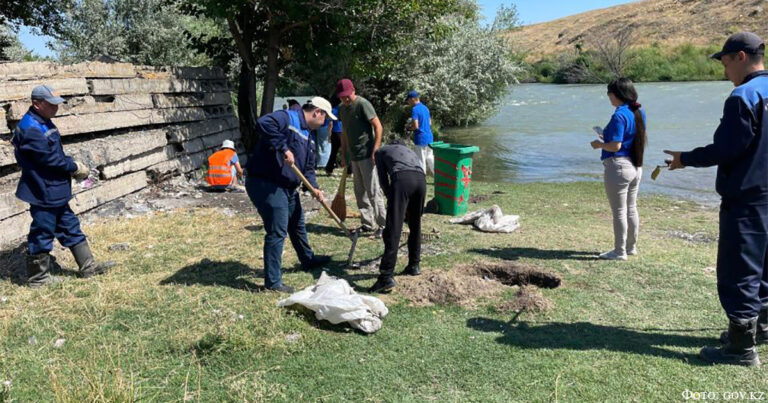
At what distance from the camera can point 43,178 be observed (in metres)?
4.89

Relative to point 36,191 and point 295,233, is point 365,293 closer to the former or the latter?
point 295,233

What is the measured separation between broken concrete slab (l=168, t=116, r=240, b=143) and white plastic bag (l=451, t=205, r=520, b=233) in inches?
215

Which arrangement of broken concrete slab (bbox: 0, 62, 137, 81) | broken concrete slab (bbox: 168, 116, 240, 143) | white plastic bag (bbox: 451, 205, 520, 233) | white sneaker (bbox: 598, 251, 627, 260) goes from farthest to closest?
1. broken concrete slab (bbox: 168, 116, 240, 143)
2. white plastic bag (bbox: 451, 205, 520, 233)
3. broken concrete slab (bbox: 0, 62, 137, 81)
4. white sneaker (bbox: 598, 251, 627, 260)

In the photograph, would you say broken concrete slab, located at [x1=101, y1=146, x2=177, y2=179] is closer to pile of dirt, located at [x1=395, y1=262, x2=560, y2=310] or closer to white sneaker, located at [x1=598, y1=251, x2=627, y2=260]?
pile of dirt, located at [x1=395, y1=262, x2=560, y2=310]

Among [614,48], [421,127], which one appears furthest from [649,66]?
[421,127]

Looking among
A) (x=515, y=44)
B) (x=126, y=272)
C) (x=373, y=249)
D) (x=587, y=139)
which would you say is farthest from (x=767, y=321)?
(x=515, y=44)

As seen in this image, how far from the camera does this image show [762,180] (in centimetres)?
337

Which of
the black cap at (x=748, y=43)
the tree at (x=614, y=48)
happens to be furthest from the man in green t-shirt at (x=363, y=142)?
the tree at (x=614, y=48)

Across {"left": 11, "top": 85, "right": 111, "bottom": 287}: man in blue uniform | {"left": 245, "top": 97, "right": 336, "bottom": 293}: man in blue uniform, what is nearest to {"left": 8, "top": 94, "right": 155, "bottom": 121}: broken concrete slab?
{"left": 11, "top": 85, "right": 111, "bottom": 287}: man in blue uniform

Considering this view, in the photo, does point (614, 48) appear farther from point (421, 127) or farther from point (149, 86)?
point (149, 86)

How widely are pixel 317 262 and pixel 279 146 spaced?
1486mm

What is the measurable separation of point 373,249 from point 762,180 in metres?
3.78

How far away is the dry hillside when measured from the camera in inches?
1919

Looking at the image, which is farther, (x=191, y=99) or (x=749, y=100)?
(x=191, y=99)
